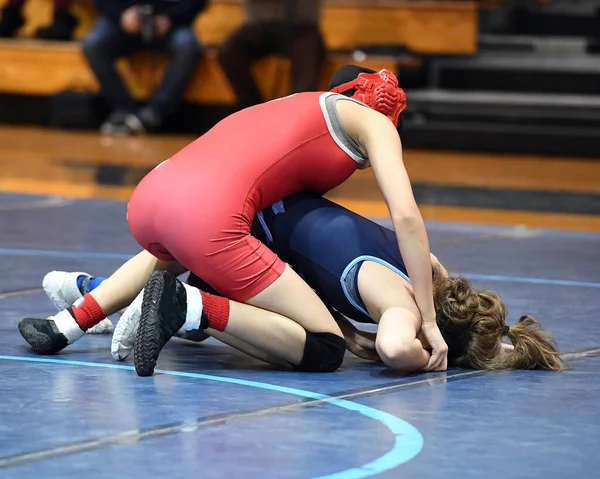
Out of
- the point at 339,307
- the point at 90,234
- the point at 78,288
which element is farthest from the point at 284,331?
the point at 90,234

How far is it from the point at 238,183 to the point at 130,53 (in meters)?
6.26

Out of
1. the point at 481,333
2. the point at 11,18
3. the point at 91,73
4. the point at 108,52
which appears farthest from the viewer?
the point at 11,18

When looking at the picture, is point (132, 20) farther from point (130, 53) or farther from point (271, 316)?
point (271, 316)

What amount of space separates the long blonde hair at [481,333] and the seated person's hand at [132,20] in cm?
609

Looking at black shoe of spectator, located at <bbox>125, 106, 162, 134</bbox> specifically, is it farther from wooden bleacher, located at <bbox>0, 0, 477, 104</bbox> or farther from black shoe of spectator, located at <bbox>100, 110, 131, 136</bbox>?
wooden bleacher, located at <bbox>0, 0, 477, 104</bbox>

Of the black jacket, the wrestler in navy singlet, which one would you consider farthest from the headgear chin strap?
the black jacket

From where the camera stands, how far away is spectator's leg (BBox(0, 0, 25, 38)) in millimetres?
9852

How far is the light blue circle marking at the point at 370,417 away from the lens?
7.73 ft

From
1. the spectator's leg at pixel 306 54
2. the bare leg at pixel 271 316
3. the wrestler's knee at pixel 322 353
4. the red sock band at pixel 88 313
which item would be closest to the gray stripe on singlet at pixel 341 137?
the bare leg at pixel 271 316

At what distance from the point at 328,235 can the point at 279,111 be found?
0.32 metres

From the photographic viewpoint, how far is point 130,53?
926 cm

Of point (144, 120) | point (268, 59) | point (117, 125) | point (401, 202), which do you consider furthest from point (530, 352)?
point (117, 125)

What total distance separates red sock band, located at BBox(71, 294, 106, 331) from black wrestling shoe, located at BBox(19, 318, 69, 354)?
5 cm

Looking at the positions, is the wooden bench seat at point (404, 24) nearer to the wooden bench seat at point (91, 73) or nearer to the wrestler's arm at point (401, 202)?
the wooden bench seat at point (91, 73)
